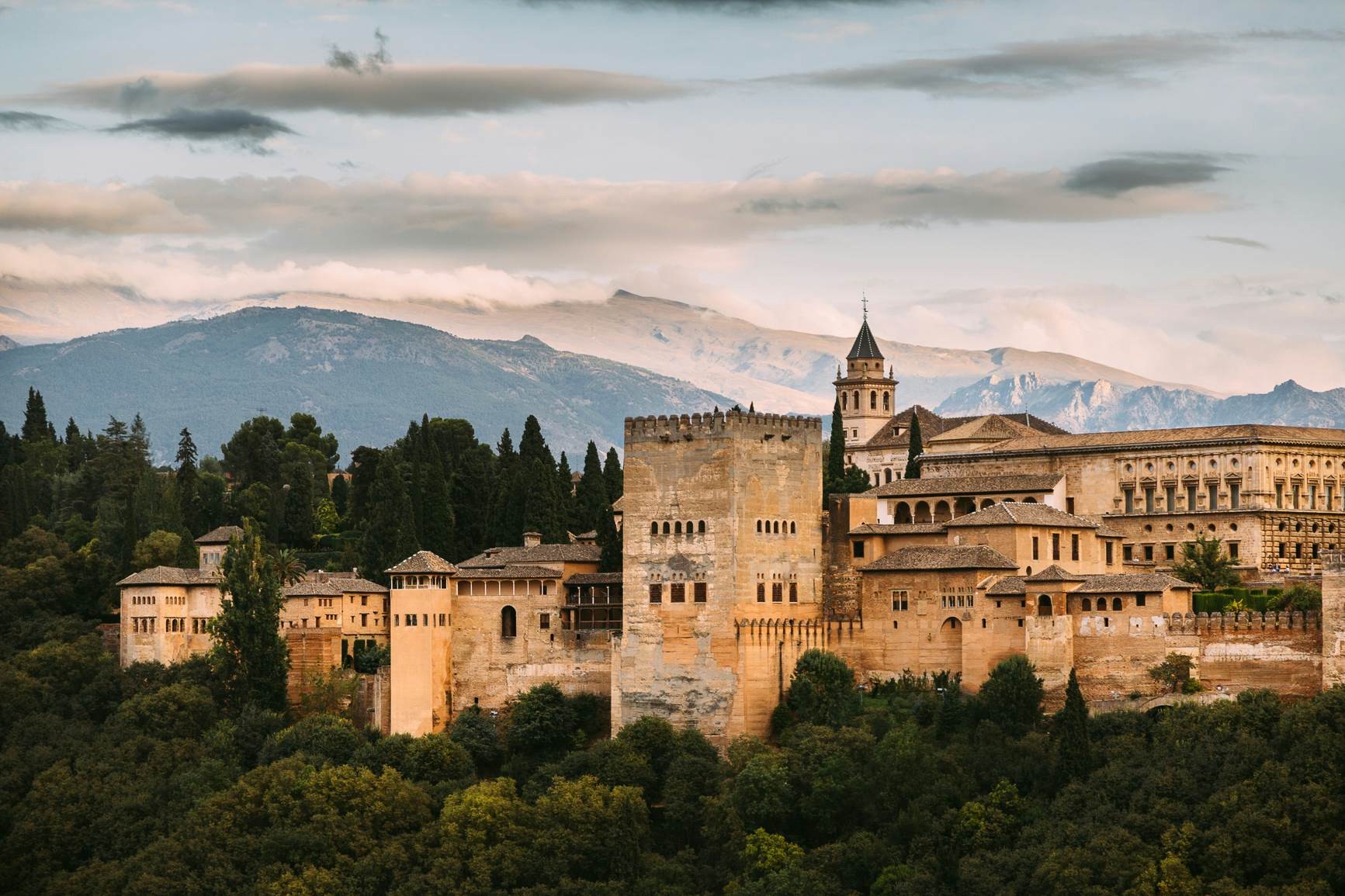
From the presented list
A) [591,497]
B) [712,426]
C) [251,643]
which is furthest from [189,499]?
[712,426]

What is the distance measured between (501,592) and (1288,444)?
2642cm

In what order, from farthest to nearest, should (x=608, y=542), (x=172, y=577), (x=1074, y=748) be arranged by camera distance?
(x=172, y=577), (x=608, y=542), (x=1074, y=748)

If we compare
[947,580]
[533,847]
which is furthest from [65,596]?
[947,580]

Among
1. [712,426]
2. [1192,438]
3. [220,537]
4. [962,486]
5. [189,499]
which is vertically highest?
[1192,438]

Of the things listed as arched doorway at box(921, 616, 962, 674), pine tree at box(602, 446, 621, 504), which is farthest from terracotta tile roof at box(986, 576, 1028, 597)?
pine tree at box(602, 446, 621, 504)

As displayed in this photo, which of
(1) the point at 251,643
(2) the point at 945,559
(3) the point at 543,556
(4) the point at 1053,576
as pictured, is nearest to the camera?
(4) the point at 1053,576

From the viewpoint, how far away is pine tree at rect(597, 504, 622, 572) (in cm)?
7012

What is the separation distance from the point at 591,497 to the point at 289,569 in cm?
1148

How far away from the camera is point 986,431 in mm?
84438

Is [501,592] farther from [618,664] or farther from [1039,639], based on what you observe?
[1039,639]

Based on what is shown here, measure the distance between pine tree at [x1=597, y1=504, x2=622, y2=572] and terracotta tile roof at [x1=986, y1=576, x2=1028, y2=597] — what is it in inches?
491

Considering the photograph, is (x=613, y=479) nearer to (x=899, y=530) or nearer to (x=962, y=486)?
(x=962, y=486)

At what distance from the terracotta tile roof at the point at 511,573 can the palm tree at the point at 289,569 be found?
27.8ft

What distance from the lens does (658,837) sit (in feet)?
205
